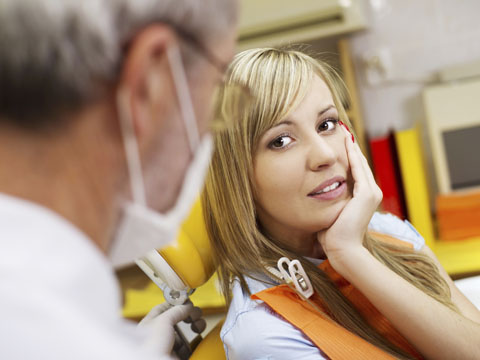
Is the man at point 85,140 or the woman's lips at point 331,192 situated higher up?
the man at point 85,140

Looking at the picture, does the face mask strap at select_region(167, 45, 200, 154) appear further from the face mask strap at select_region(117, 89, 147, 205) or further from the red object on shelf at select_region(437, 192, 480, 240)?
the red object on shelf at select_region(437, 192, 480, 240)

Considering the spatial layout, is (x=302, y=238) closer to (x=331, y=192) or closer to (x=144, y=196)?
(x=331, y=192)

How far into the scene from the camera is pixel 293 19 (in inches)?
82.2

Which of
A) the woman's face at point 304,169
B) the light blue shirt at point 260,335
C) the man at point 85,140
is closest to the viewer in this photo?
the man at point 85,140

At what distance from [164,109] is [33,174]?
13 cm

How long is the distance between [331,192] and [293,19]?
1216mm

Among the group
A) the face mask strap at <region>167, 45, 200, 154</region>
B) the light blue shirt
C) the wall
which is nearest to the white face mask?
the face mask strap at <region>167, 45, 200, 154</region>

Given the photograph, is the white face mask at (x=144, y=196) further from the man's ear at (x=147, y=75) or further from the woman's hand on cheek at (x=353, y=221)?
the woman's hand on cheek at (x=353, y=221)

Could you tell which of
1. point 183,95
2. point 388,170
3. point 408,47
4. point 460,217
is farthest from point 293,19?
point 183,95

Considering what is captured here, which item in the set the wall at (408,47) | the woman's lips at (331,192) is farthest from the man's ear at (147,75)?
the wall at (408,47)

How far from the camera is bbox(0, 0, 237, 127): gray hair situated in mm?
423

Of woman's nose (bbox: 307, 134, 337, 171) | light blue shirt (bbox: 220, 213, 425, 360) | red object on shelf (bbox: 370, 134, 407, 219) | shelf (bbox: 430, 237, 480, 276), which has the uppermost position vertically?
woman's nose (bbox: 307, 134, 337, 171)

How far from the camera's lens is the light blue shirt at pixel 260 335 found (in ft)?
3.09

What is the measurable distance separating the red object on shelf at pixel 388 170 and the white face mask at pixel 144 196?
1.58 metres
